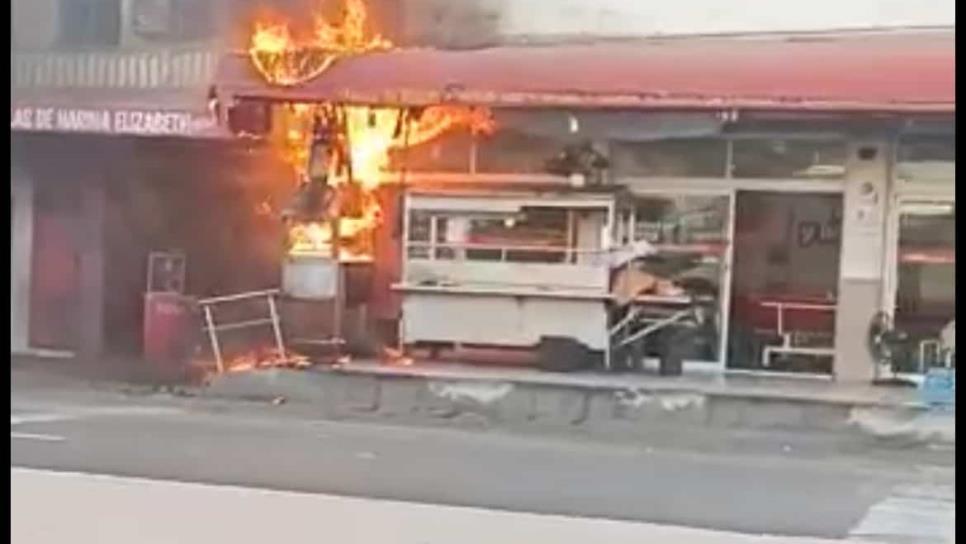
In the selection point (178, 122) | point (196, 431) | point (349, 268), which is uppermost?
point (178, 122)

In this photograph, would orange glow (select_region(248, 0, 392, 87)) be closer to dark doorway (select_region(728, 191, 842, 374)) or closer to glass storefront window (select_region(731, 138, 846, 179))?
glass storefront window (select_region(731, 138, 846, 179))

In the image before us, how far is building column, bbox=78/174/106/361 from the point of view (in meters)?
16.6

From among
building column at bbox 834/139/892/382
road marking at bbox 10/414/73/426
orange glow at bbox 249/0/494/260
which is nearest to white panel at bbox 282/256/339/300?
orange glow at bbox 249/0/494/260

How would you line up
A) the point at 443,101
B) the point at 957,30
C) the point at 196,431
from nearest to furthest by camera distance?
1. the point at 957,30
2. the point at 196,431
3. the point at 443,101

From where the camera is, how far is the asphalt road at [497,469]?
901cm

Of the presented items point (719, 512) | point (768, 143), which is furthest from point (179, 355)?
point (719, 512)

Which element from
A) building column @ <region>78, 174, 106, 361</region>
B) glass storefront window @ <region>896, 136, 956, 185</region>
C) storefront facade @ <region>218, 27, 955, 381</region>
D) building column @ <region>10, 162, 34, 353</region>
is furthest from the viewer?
building column @ <region>10, 162, 34, 353</region>

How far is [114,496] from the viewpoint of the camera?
26.7 feet

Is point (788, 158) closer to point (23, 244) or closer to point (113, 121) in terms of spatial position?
point (113, 121)

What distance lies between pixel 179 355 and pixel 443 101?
3.20m

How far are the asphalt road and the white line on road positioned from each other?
0.43 meters

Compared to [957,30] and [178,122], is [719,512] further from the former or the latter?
[178,122]

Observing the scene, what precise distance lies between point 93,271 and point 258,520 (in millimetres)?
9492

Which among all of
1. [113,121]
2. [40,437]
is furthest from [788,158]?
[40,437]
